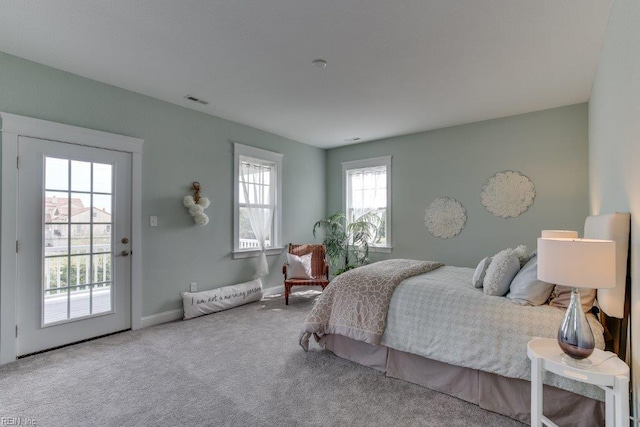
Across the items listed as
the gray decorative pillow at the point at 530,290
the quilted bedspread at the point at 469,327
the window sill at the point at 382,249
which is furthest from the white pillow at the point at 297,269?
the gray decorative pillow at the point at 530,290

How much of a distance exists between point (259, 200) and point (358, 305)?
2.85 meters

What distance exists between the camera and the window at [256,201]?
4.67m

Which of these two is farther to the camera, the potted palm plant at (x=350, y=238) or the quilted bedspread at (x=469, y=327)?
the potted palm plant at (x=350, y=238)

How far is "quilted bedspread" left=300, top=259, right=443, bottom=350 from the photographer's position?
253 cm

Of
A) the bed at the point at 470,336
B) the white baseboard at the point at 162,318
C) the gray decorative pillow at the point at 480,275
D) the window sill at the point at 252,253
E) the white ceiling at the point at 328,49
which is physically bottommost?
the white baseboard at the point at 162,318

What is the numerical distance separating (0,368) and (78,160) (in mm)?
1903

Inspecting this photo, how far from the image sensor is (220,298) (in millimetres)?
4199

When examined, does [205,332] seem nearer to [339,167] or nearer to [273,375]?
[273,375]

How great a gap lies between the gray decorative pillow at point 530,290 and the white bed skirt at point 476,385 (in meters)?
0.50

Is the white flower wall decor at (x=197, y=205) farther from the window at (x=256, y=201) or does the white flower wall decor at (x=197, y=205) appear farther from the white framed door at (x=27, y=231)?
the white framed door at (x=27, y=231)

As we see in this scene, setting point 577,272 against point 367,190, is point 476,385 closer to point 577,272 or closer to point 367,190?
point 577,272

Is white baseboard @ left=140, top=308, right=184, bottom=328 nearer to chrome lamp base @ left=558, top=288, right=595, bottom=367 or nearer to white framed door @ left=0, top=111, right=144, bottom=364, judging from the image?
white framed door @ left=0, top=111, right=144, bottom=364

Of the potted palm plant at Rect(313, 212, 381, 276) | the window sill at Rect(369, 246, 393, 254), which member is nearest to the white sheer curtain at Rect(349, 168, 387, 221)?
the potted palm plant at Rect(313, 212, 381, 276)

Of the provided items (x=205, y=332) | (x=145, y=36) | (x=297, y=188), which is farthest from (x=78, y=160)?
(x=297, y=188)
